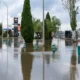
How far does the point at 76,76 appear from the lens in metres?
11.1

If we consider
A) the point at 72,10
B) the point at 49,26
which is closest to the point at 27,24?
the point at 72,10

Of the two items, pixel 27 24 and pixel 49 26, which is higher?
pixel 49 26

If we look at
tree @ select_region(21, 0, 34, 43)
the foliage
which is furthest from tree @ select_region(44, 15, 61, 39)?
tree @ select_region(21, 0, 34, 43)

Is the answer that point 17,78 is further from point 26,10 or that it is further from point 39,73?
point 26,10

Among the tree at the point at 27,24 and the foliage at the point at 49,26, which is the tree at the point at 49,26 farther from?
the tree at the point at 27,24

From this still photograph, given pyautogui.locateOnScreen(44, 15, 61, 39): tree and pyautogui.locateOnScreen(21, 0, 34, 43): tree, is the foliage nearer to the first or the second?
pyautogui.locateOnScreen(44, 15, 61, 39): tree

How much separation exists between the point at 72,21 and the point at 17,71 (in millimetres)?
46065

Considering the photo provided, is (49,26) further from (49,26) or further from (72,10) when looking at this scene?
(72,10)

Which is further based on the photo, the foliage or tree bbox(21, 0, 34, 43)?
the foliage

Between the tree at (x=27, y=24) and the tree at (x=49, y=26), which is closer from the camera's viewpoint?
A: the tree at (x=27, y=24)

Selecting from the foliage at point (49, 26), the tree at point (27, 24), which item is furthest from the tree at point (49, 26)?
the tree at point (27, 24)

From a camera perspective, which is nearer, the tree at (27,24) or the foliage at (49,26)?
the tree at (27,24)

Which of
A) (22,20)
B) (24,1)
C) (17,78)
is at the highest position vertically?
(24,1)

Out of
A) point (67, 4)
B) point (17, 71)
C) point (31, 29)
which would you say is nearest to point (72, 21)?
point (67, 4)
